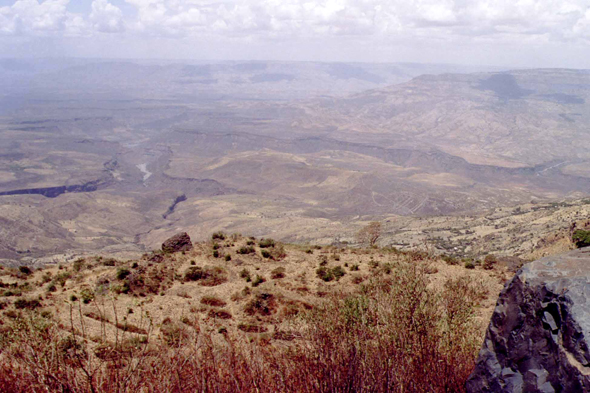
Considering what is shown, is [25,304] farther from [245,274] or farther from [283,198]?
[283,198]

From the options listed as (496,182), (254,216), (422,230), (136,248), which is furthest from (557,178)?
(136,248)

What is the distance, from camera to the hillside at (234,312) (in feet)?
19.3

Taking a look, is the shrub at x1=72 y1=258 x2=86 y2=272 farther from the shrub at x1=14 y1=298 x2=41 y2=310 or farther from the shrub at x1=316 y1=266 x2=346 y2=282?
the shrub at x1=316 y1=266 x2=346 y2=282

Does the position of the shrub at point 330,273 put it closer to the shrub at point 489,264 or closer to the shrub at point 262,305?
the shrub at point 262,305

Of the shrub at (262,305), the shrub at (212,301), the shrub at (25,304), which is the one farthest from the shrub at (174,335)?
the shrub at (25,304)

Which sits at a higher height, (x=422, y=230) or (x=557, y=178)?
Answer: (x=422, y=230)

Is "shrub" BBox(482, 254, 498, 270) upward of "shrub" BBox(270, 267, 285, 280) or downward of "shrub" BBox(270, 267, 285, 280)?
downward

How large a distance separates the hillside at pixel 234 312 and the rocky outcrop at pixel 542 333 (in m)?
1.24

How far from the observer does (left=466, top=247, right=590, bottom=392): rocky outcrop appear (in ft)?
13.6

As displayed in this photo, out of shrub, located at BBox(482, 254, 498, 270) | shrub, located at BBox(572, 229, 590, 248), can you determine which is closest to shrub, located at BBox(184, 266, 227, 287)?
shrub, located at BBox(482, 254, 498, 270)

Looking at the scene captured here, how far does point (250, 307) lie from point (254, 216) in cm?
8665

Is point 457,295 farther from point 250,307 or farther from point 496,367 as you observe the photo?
point 250,307

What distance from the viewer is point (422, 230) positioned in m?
52.9

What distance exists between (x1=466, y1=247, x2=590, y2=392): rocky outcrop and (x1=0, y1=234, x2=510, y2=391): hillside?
124 centimetres
